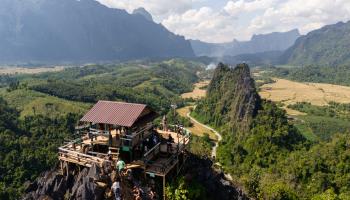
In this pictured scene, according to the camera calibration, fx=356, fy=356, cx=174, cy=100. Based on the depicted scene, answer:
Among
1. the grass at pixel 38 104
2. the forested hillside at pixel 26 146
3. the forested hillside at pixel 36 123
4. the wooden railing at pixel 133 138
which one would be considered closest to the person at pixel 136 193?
the wooden railing at pixel 133 138

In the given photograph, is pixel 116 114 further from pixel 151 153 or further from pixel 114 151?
pixel 151 153

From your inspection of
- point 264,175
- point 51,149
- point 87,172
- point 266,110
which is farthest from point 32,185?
point 266,110

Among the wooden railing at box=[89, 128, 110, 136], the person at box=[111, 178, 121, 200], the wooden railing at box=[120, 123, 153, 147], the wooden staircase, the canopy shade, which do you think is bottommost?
the person at box=[111, 178, 121, 200]

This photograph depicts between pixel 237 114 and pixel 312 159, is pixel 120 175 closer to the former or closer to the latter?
pixel 312 159

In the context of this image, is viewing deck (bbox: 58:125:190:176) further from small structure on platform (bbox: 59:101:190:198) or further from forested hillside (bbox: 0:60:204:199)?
forested hillside (bbox: 0:60:204:199)

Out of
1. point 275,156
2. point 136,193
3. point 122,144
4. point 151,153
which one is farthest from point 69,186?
point 275,156

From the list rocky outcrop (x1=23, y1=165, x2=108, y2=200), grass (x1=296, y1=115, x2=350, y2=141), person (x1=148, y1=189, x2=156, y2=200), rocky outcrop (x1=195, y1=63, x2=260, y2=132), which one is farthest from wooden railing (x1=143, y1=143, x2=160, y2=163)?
grass (x1=296, y1=115, x2=350, y2=141)
